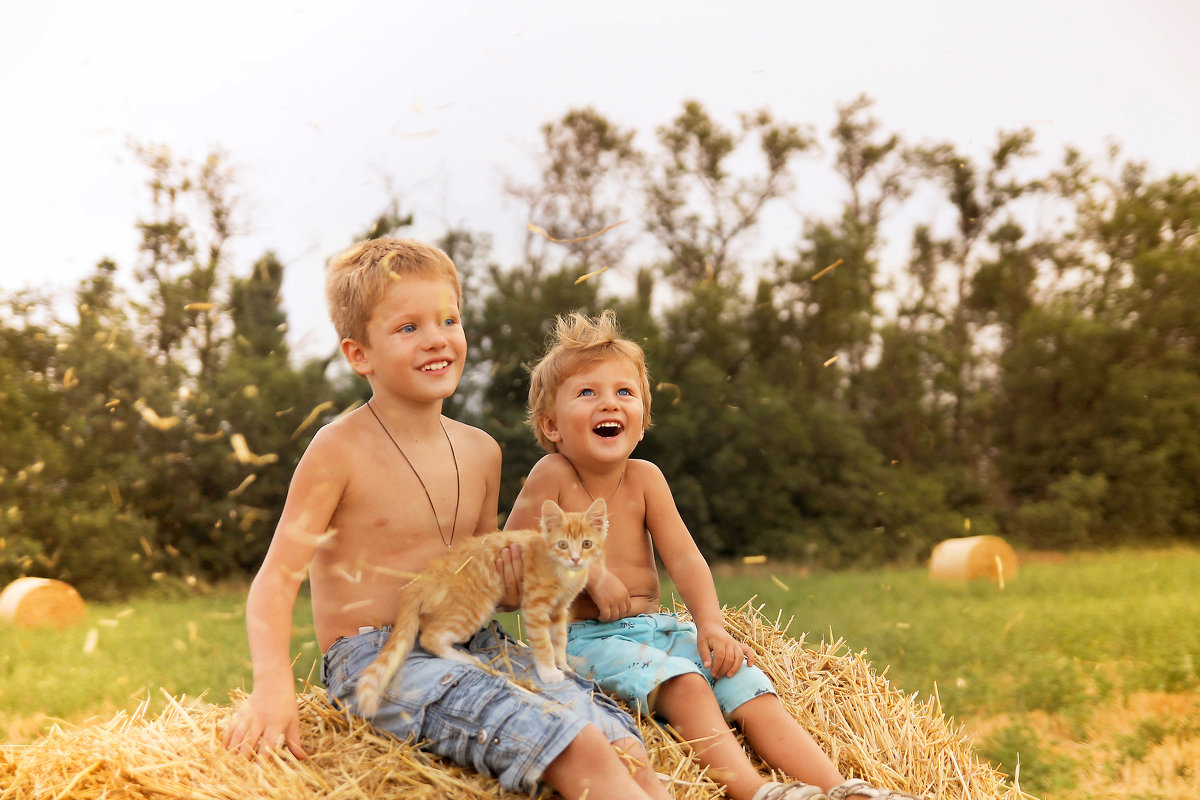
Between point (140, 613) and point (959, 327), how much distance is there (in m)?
13.8

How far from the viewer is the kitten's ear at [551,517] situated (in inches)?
113

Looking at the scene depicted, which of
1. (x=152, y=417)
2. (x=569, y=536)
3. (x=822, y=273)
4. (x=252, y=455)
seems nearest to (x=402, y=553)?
(x=569, y=536)

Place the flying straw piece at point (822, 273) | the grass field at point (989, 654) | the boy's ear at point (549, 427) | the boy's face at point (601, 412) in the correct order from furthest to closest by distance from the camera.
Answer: the flying straw piece at point (822, 273) → the grass field at point (989, 654) → the boy's ear at point (549, 427) → the boy's face at point (601, 412)

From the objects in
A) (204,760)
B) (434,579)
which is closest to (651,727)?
(434,579)

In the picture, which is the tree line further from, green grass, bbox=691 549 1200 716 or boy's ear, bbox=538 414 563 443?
boy's ear, bbox=538 414 563 443

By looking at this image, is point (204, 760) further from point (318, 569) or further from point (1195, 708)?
point (1195, 708)

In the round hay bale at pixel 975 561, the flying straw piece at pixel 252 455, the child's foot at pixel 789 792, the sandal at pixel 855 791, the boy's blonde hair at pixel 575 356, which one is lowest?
the round hay bale at pixel 975 561

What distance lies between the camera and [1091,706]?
641cm

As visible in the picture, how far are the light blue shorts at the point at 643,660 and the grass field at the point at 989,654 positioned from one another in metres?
0.98

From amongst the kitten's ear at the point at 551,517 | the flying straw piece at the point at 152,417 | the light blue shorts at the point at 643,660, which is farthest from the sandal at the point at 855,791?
the flying straw piece at the point at 152,417

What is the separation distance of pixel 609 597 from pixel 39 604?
10084mm

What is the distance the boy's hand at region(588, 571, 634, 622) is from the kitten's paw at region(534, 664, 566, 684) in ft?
1.38

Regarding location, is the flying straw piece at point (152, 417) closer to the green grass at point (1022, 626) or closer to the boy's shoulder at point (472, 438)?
the green grass at point (1022, 626)

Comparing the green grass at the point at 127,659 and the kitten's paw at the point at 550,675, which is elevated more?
the kitten's paw at the point at 550,675
